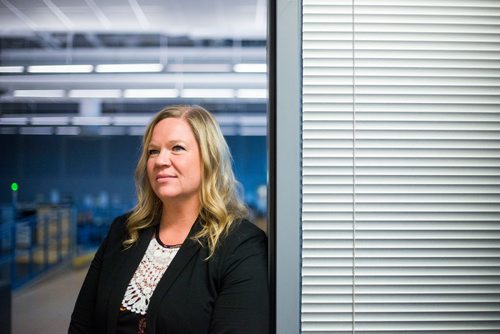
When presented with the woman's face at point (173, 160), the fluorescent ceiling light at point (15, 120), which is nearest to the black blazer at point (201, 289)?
the woman's face at point (173, 160)

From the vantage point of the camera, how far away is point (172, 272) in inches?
47.1

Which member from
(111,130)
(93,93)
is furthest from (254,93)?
(111,130)

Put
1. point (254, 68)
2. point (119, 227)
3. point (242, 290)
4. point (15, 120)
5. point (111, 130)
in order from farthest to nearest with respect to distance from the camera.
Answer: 1. point (111, 130)
2. point (15, 120)
3. point (254, 68)
4. point (119, 227)
5. point (242, 290)

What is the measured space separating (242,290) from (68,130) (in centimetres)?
453

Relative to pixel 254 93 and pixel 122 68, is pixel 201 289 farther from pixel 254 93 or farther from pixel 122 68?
pixel 122 68

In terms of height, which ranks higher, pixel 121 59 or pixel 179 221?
pixel 121 59

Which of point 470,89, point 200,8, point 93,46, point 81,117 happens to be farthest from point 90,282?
point 93,46

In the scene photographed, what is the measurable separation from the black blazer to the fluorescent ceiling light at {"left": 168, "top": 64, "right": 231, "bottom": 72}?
3.43 m

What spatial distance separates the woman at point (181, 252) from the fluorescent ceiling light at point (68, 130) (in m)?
3.85

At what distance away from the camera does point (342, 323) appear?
121 centimetres

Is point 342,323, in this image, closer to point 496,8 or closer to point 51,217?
point 496,8

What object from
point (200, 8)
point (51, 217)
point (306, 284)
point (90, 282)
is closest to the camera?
point (306, 284)

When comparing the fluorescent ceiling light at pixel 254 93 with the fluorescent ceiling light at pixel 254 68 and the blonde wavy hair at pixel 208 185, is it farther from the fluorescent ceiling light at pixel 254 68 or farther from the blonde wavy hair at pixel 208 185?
the blonde wavy hair at pixel 208 185

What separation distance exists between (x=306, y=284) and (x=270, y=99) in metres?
0.57
